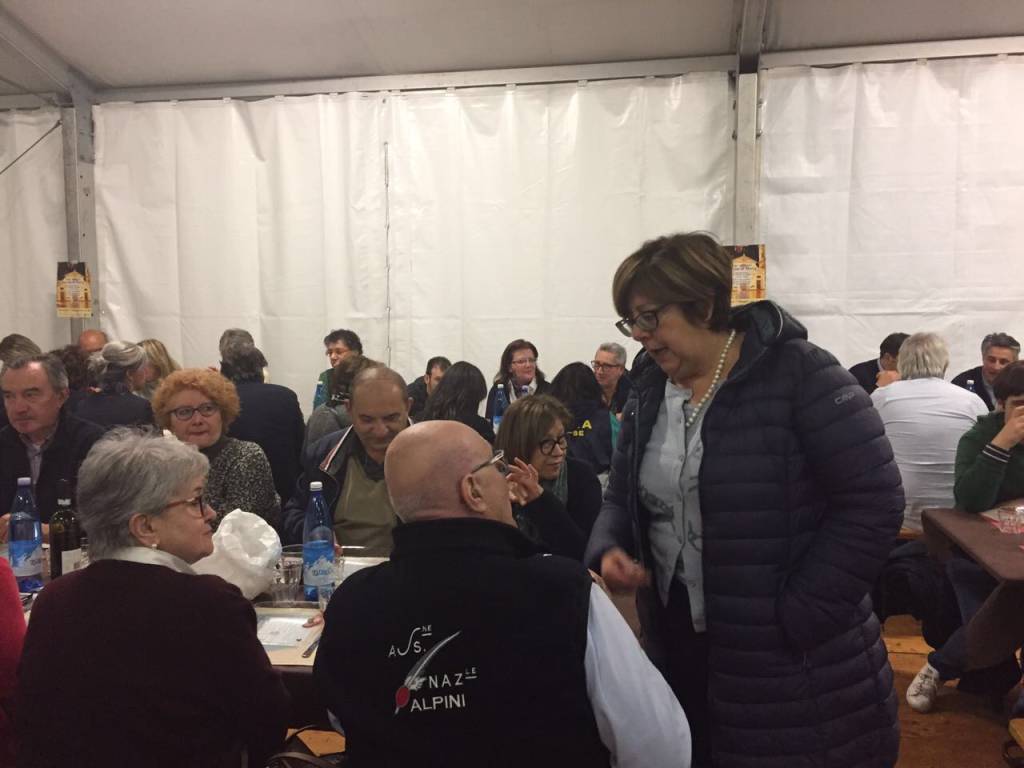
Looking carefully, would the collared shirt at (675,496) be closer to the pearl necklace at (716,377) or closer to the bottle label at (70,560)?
the pearl necklace at (716,377)

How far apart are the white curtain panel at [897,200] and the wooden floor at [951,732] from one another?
2.69m

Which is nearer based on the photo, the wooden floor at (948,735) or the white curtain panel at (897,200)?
the wooden floor at (948,735)

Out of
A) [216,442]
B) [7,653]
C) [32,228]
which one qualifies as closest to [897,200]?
[216,442]

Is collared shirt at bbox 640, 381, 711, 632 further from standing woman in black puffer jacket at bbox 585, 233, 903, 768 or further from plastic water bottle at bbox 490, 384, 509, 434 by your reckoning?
plastic water bottle at bbox 490, 384, 509, 434

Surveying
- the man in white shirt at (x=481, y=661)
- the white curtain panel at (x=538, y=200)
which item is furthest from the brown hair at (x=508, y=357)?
the man in white shirt at (x=481, y=661)

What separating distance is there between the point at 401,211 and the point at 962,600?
4.45 metres

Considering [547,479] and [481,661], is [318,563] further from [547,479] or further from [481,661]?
[481,661]

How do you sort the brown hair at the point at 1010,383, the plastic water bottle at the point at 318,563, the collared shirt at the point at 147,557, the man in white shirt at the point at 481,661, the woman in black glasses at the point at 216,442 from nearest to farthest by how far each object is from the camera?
the man in white shirt at the point at 481,661 → the collared shirt at the point at 147,557 → the plastic water bottle at the point at 318,563 → the woman in black glasses at the point at 216,442 → the brown hair at the point at 1010,383

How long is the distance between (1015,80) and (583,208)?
3.02 metres

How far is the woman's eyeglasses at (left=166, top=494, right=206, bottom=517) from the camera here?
5.30 feet

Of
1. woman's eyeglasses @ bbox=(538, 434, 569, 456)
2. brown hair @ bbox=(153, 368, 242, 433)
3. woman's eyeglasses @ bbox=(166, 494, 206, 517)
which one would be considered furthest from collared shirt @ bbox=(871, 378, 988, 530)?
woman's eyeglasses @ bbox=(166, 494, 206, 517)

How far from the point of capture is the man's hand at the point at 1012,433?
9.11ft

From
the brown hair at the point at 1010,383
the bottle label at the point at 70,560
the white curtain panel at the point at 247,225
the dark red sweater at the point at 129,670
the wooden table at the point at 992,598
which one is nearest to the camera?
the dark red sweater at the point at 129,670

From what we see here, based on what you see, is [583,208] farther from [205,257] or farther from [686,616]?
[686,616]
